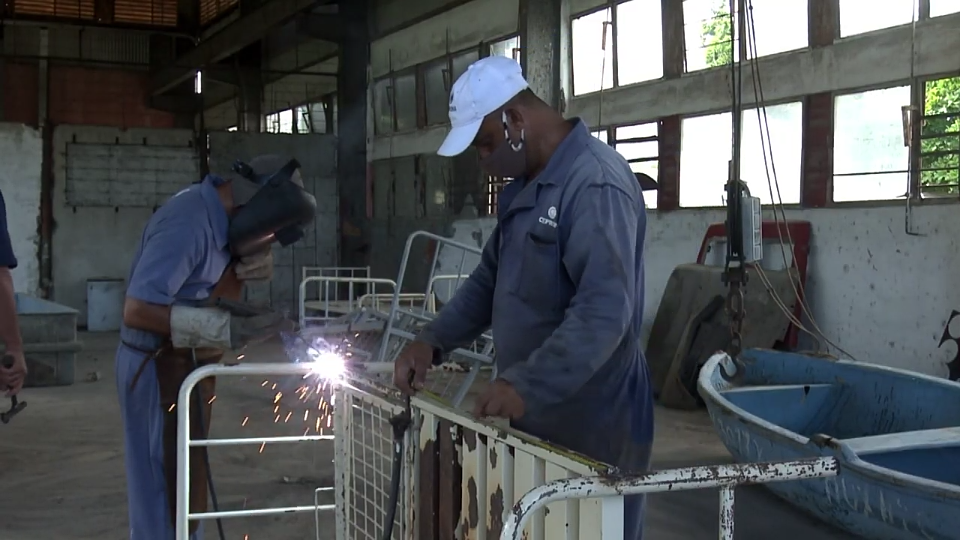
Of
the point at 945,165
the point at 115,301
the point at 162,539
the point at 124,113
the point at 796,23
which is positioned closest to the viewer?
the point at 162,539

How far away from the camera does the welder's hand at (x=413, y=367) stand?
2445 millimetres

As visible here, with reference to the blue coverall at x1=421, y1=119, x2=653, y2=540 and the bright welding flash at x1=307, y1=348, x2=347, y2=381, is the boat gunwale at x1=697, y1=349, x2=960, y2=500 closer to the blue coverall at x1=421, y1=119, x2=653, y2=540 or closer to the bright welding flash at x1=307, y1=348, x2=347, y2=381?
the blue coverall at x1=421, y1=119, x2=653, y2=540

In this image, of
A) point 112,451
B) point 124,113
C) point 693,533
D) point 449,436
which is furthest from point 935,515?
point 124,113

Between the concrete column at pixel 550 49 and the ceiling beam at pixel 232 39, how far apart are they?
3.92 meters

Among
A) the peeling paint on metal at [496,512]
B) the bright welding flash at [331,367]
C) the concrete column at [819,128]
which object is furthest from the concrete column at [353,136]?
the peeling paint on metal at [496,512]

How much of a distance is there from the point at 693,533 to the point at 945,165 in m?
3.89

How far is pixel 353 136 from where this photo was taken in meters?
16.0

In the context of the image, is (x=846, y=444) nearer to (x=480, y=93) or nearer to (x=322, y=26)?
(x=480, y=93)

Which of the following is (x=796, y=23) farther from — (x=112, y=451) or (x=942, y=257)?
(x=112, y=451)

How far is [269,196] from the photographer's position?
10.5 ft

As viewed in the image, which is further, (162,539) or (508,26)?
(508,26)

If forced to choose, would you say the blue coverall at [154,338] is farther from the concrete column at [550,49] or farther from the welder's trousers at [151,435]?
the concrete column at [550,49]

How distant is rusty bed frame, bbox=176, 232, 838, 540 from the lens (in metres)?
1.57

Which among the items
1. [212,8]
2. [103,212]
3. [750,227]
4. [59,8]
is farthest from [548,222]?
[59,8]
